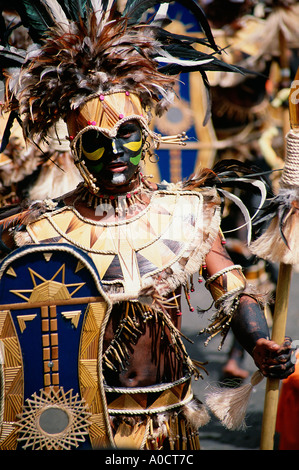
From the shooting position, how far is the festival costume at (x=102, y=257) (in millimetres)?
2512

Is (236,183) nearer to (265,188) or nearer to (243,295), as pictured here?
(265,188)

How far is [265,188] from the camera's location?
9.36 ft

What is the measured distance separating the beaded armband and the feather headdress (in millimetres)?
740

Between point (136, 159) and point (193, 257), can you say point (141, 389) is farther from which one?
point (136, 159)

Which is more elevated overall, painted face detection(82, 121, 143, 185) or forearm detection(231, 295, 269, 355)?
painted face detection(82, 121, 143, 185)

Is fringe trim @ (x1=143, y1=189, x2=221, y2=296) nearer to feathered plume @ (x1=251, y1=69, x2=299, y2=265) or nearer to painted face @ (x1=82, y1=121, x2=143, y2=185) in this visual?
feathered plume @ (x1=251, y1=69, x2=299, y2=265)

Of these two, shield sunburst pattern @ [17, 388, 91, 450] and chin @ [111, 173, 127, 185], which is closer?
shield sunburst pattern @ [17, 388, 91, 450]

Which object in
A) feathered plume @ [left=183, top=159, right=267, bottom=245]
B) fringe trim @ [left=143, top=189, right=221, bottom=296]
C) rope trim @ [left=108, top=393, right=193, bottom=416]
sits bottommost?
rope trim @ [left=108, top=393, right=193, bottom=416]

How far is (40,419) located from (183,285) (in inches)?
30.7

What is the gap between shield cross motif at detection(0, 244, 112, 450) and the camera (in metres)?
2.50

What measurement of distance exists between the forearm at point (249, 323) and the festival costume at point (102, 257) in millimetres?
40

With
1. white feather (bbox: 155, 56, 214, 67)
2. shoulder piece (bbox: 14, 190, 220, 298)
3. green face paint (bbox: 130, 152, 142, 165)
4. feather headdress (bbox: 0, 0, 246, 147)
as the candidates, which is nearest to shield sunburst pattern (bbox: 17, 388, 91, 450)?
shoulder piece (bbox: 14, 190, 220, 298)

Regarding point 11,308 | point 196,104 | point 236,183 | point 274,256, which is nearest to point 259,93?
point 196,104

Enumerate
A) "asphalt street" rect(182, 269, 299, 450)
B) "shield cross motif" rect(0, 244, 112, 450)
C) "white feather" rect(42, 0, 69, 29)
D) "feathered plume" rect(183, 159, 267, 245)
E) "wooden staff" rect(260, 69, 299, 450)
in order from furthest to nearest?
"asphalt street" rect(182, 269, 299, 450), "feathered plume" rect(183, 159, 267, 245), "white feather" rect(42, 0, 69, 29), "wooden staff" rect(260, 69, 299, 450), "shield cross motif" rect(0, 244, 112, 450)
